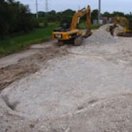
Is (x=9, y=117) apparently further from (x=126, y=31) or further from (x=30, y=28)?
(x=30, y=28)

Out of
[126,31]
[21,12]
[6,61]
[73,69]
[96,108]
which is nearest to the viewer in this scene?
[96,108]

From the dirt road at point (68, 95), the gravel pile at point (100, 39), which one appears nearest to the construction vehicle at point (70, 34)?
the gravel pile at point (100, 39)

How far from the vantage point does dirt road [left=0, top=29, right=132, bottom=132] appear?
10.3 metres

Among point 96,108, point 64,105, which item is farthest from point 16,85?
point 96,108

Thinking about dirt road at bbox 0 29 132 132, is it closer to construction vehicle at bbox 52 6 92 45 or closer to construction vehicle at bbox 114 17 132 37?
construction vehicle at bbox 52 6 92 45

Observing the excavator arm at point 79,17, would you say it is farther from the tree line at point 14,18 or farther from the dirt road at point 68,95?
the dirt road at point 68,95

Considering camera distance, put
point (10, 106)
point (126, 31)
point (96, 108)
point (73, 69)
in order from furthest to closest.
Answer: point (126, 31)
point (73, 69)
point (10, 106)
point (96, 108)

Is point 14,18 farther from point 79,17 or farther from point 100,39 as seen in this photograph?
point 100,39

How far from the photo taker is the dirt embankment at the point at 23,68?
1603cm

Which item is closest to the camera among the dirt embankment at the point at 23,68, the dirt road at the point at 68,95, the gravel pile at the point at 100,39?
the dirt road at the point at 68,95

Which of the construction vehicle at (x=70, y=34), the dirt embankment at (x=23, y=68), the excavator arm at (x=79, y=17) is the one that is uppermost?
the excavator arm at (x=79, y=17)

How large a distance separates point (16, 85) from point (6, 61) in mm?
7406

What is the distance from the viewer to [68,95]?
12.9 meters

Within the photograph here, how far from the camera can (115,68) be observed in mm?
17672
